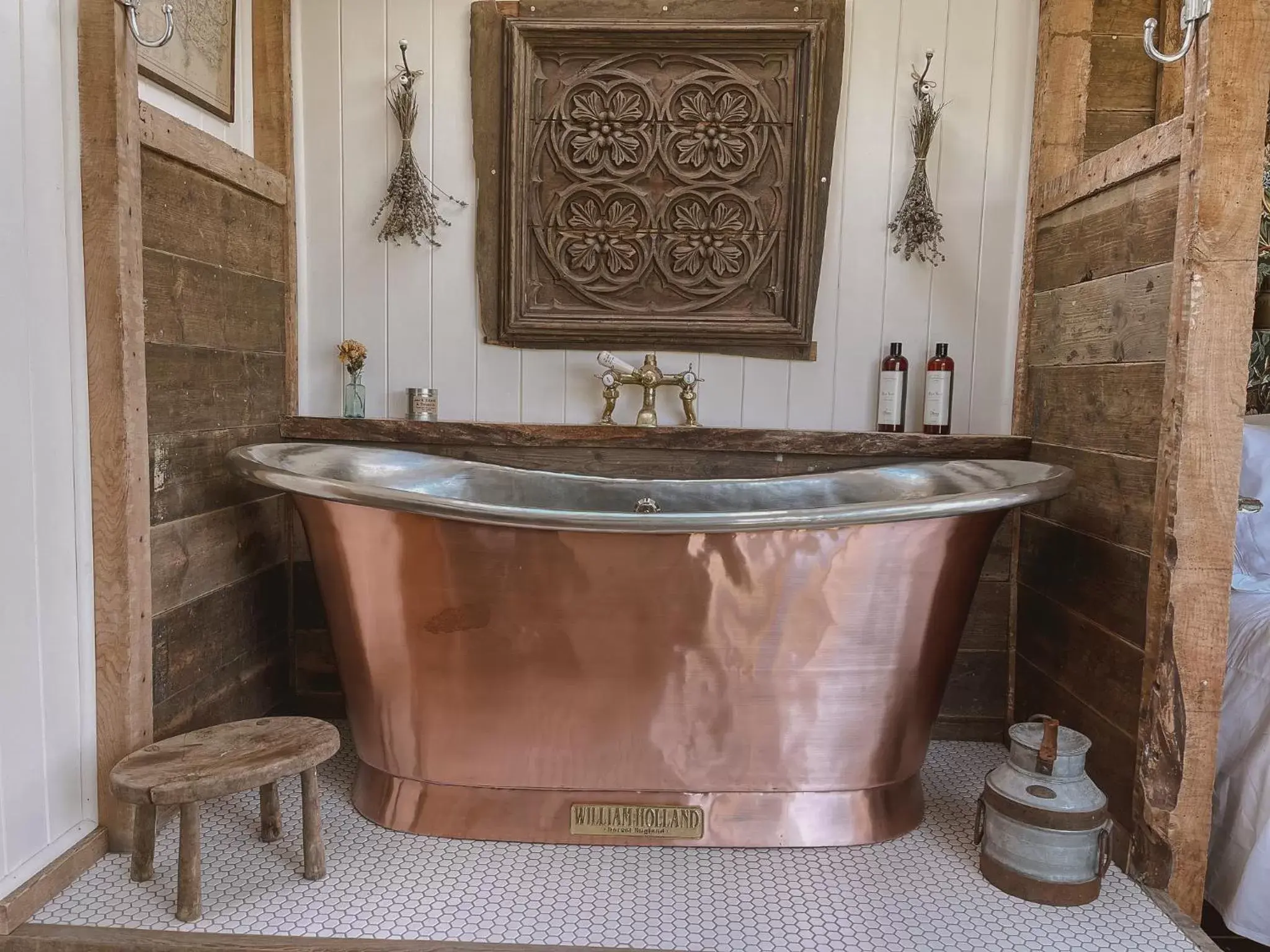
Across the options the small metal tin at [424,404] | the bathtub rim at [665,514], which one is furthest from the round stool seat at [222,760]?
the small metal tin at [424,404]

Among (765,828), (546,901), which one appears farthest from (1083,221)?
(546,901)

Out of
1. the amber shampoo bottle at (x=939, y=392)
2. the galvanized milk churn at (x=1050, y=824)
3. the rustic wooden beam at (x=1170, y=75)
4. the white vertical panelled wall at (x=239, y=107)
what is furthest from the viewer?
the amber shampoo bottle at (x=939, y=392)

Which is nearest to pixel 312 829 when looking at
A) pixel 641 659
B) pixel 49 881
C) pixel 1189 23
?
pixel 49 881

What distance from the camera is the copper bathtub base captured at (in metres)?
1.53

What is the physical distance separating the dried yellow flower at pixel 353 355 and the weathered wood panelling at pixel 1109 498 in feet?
5.50

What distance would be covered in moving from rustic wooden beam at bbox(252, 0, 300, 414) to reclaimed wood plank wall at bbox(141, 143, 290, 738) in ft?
0.09

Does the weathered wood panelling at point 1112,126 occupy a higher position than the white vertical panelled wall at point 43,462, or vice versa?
the weathered wood panelling at point 1112,126

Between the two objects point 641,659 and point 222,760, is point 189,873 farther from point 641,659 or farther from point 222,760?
point 641,659

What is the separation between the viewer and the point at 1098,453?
1.67 m

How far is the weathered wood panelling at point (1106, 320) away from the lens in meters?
1.48

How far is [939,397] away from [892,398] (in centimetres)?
11

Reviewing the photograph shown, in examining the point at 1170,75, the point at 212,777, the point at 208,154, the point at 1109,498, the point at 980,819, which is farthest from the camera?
the point at 1170,75

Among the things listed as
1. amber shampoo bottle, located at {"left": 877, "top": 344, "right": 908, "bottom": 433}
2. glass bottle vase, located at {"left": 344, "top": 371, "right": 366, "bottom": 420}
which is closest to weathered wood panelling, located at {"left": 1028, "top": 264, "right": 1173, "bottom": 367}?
amber shampoo bottle, located at {"left": 877, "top": 344, "right": 908, "bottom": 433}

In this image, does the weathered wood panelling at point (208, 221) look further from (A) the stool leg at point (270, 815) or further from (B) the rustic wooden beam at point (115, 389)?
(A) the stool leg at point (270, 815)
